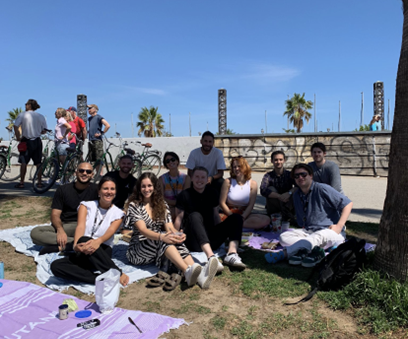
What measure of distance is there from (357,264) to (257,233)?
2520 mm

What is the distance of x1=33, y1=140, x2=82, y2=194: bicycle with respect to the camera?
351 inches

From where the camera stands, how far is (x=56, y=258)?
4.67m

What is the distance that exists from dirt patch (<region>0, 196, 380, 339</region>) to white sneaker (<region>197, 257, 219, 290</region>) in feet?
0.22

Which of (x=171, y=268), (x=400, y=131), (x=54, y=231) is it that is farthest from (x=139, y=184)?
→ (x=400, y=131)

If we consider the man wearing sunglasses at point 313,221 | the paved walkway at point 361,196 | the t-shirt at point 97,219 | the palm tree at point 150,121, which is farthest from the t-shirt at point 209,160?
the palm tree at point 150,121

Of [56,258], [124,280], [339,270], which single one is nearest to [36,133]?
[56,258]

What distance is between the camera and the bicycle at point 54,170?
8.92 metres

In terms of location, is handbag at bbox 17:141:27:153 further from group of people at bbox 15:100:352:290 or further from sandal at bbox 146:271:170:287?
sandal at bbox 146:271:170:287

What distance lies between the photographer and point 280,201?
20.1 ft

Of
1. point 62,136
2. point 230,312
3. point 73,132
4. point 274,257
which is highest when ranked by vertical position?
point 73,132

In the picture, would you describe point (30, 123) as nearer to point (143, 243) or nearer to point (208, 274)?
point (143, 243)

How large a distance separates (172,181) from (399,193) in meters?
3.49

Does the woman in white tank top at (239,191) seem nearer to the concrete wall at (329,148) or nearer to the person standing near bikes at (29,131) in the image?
the person standing near bikes at (29,131)

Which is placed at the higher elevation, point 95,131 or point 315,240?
point 95,131
